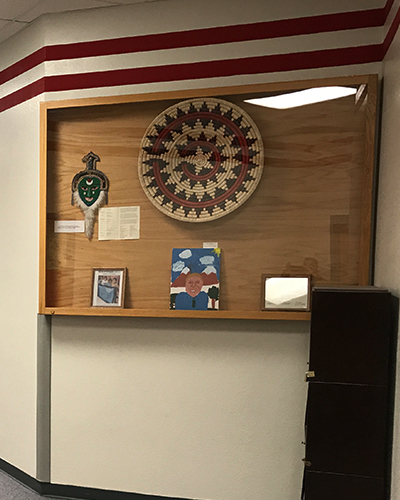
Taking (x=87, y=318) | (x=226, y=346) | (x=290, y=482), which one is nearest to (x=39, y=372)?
(x=87, y=318)

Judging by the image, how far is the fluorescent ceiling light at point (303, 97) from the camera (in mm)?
2570

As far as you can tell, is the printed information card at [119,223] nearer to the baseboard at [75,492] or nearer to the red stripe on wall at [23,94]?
the red stripe on wall at [23,94]

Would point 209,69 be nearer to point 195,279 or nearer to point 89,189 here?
point 89,189

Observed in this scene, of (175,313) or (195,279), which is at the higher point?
(195,279)

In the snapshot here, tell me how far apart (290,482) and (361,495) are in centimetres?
77

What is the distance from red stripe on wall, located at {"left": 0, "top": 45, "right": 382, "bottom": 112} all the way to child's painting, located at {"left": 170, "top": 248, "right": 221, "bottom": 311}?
1.04m

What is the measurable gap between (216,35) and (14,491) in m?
3.09

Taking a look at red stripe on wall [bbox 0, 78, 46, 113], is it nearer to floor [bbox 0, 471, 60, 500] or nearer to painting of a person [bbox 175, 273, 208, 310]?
painting of a person [bbox 175, 273, 208, 310]

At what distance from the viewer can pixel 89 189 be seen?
293 centimetres

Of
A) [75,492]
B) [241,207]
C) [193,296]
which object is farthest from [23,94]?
[75,492]

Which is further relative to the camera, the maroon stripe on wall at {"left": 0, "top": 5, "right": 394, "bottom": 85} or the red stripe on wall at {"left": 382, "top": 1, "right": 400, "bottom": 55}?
the maroon stripe on wall at {"left": 0, "top": 5, "right": 394, "bottom": 85}

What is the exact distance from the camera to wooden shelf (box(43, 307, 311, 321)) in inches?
102

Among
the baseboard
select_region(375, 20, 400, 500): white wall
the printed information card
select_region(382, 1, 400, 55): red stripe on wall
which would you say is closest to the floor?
the baseboard

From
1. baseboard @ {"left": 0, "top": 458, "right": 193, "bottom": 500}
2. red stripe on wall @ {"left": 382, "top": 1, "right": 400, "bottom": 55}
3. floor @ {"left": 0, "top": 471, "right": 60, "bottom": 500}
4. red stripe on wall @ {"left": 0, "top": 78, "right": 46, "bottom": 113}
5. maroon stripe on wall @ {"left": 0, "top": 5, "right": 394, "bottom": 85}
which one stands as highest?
maroon stripe on wall @ {"left": 0, "top": 5, "right": 394, "bottom": 85}
